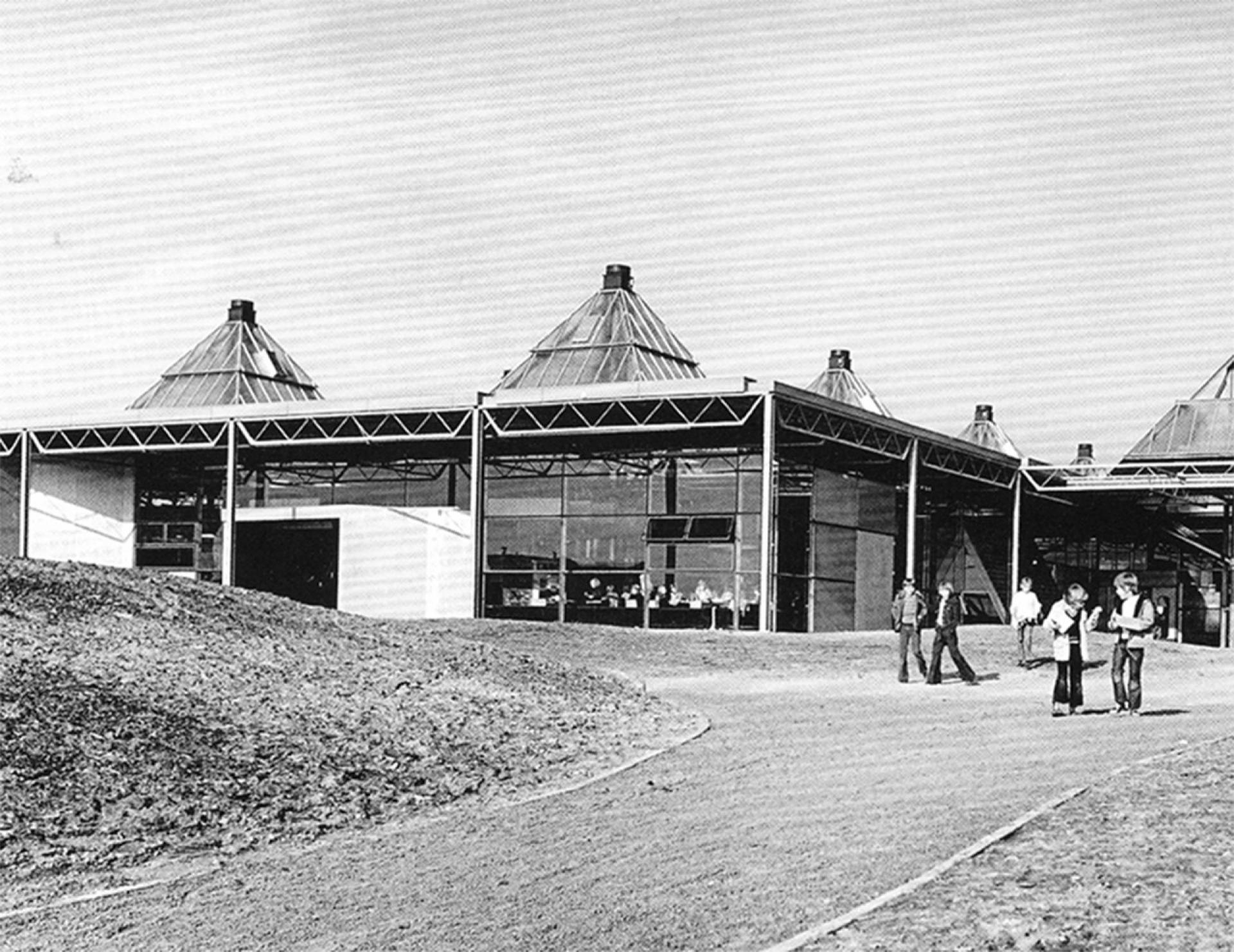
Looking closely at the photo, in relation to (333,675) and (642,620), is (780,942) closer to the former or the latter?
(333,675)

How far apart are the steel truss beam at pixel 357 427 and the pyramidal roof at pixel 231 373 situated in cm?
852

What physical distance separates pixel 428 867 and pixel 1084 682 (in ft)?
59.5

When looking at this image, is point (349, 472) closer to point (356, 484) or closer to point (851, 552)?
point (356, 484)

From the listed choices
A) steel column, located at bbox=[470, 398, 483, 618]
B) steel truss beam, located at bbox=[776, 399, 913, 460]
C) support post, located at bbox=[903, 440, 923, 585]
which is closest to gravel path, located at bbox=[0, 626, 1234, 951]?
steel truss beam, located at bbox=[776, 399, 913, 460]

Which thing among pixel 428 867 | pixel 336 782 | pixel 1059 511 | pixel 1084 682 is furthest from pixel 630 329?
pixel 428 867

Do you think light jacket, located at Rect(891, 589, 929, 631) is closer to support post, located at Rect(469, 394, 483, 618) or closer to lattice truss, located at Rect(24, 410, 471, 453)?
support post, located at Rect(469, 394, 483, 618)

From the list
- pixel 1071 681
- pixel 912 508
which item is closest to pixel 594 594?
pixel 912 508

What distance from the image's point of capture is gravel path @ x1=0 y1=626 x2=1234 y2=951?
847 cm

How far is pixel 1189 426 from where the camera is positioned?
2344 inches

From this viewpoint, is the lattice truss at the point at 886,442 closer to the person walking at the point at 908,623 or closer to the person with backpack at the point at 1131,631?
the person walking at the point at 908,623

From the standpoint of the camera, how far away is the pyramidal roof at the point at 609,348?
48.8m

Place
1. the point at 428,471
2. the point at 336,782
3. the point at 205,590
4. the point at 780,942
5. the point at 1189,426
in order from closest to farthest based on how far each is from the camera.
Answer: the point at 780,942 < the point at 336,782 < the point at 205,590 < the point at 428,471 < the point at 1189,426

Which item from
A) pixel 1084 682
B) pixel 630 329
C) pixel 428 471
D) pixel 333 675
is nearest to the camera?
pixel 333 675

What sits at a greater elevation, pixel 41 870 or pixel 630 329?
pixel 630 329
